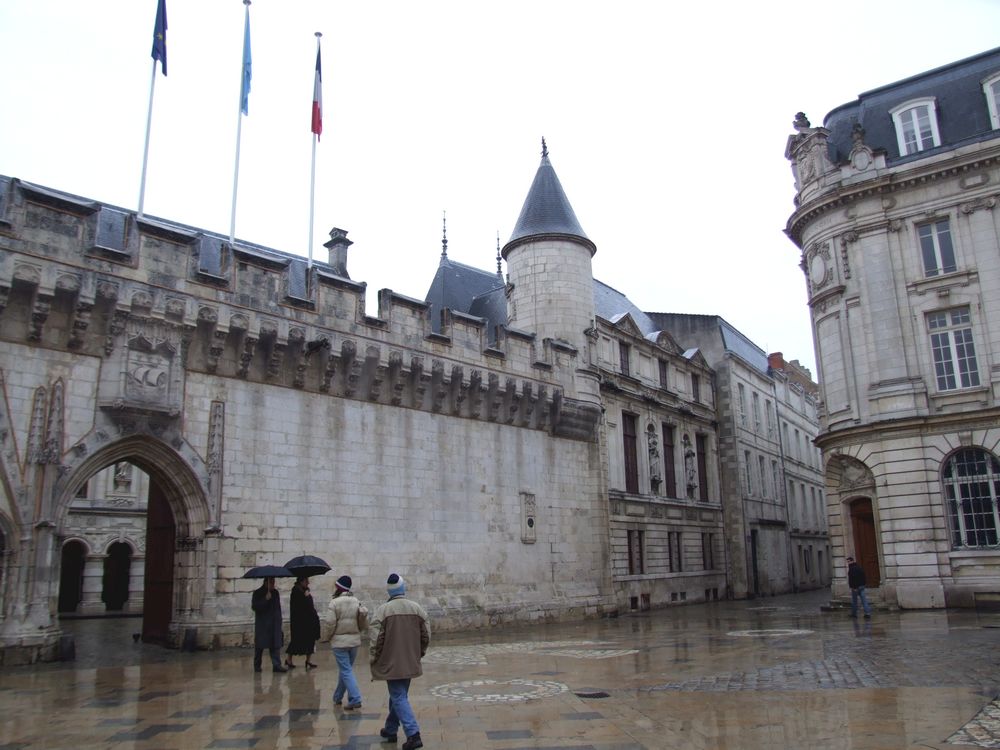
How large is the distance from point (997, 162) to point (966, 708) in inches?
752

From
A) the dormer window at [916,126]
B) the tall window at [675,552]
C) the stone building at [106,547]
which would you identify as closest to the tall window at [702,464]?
the tall window at [675,552]

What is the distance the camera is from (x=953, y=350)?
73.5ft

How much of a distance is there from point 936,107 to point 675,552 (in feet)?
54.7

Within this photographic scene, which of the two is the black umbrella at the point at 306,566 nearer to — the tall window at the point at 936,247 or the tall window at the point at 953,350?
the tall window at the point at 953,350

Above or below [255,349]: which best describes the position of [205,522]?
below

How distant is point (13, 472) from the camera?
42.2 ft

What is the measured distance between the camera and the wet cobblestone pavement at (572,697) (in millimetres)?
7262

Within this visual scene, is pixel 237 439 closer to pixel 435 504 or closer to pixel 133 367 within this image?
pixel 133 367

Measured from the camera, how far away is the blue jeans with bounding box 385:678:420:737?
6875 mm

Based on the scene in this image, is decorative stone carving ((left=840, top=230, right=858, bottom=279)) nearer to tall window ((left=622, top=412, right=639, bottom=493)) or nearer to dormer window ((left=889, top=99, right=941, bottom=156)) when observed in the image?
dormer window ((left=889, top=99, right=941, bottom=156))

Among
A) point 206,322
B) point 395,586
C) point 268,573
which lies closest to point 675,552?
point 268,573

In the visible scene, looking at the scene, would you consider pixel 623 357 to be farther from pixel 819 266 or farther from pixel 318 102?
pixel 318 102

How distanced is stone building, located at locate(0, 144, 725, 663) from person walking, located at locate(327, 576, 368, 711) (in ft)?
20.6

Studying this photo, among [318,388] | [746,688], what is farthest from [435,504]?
[746,688]
